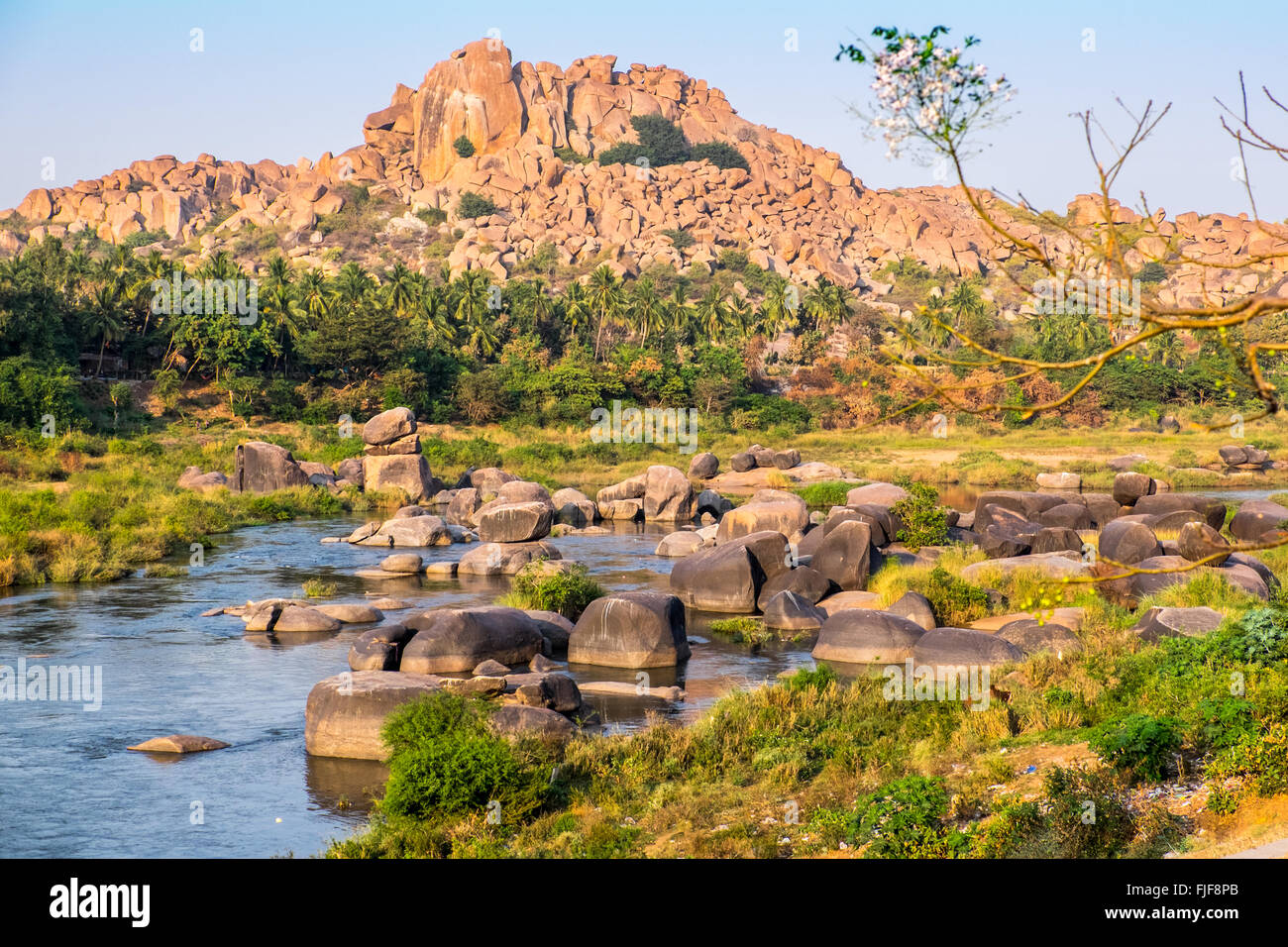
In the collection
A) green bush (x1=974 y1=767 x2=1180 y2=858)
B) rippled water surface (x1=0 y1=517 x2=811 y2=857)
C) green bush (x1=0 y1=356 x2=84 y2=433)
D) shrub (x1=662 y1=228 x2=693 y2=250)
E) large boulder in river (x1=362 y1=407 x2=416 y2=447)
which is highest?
shrub (x1=662 y1=228 x2=693 y2=250)

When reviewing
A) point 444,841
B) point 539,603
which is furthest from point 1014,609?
point 444,841

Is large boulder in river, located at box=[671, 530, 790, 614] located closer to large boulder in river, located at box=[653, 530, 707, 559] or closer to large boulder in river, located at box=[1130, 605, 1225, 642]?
large boulder in river, located at box=[653, 530, 707, 559]

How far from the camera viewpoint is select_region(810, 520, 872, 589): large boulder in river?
25.8 m

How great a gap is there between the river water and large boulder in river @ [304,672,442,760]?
0.24 metres

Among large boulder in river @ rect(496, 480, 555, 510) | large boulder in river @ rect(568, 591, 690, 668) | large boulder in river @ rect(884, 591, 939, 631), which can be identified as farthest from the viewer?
large boulder in river @ rect(496, 480, 555, 510)

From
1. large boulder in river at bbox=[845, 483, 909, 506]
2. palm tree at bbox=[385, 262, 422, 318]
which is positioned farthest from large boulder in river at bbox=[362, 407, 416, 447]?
palm tree at bbox=[385, 262, 422, 318]

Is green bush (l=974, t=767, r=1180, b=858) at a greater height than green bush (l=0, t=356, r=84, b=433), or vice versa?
green bush (l=0, t=356, r=84, b=433)

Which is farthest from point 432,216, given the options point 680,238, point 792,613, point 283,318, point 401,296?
point 792,613

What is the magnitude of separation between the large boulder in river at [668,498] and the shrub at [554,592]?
17.1 m

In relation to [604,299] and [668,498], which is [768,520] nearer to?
[668,498]

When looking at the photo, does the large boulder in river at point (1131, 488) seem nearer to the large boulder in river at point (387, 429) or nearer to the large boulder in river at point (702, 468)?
the large boulder in river at point (702, 468)

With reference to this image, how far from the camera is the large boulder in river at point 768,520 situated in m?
31.0

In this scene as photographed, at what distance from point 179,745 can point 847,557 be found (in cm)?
1563
